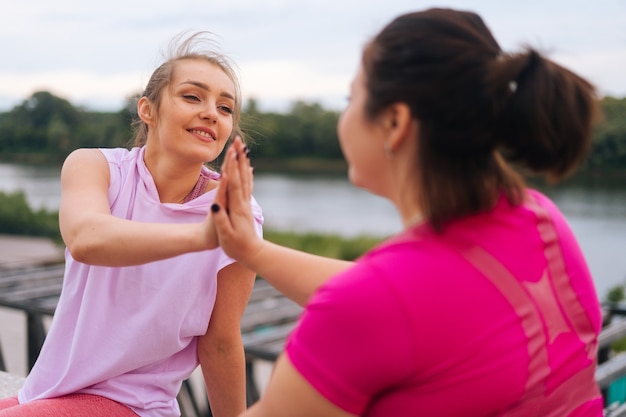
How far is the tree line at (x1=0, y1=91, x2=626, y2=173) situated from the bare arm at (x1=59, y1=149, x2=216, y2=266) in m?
0.31

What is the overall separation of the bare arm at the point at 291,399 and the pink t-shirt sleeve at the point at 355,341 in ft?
0.04

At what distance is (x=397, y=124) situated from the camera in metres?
1.22

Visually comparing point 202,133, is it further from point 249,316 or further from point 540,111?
point 249,316

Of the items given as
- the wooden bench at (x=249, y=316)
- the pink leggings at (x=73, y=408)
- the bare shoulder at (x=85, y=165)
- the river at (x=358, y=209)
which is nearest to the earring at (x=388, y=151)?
the bare shoulder at (x=85, y=165)

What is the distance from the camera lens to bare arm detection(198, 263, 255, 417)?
77.5 inches

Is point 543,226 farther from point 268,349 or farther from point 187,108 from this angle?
point 268,349

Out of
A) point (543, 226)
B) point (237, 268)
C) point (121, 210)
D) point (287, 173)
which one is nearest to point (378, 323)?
point (543, 226)

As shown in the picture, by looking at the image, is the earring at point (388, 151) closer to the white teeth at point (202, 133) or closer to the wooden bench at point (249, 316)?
the white teeth at point (202, 133)

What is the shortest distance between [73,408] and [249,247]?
69cm

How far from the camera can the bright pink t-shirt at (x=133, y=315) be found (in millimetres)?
1903

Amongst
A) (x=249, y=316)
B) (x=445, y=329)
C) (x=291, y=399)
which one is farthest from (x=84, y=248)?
(x=249, y=316)

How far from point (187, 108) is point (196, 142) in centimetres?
9

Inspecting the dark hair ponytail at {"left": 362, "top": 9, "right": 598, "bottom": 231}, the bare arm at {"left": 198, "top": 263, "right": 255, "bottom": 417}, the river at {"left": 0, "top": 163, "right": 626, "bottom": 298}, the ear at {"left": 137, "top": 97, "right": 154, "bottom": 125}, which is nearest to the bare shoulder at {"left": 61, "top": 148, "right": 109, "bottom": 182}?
the ear at {"left": 137, "top": 97, "right": 154, "bottom": 125}

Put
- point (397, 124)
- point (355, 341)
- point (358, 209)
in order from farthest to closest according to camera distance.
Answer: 1. point (358, 209)
2. point (397, 124)
3. point (355, 341)
